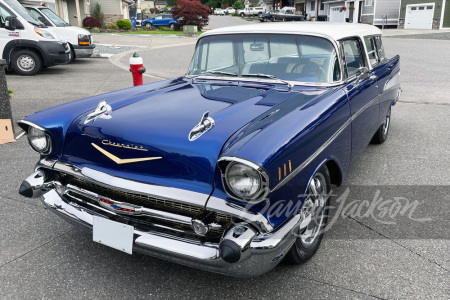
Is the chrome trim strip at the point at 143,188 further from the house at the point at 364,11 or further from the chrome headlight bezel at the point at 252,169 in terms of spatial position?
the house at the point at 364,11

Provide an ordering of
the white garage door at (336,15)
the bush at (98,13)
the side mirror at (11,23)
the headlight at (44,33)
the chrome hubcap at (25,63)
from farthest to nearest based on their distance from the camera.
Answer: the white garage door at (336,15), the bush at (98,13), the chrome hubcap at (25,63), the headlight at (44,33), the side mirror at (11,23)

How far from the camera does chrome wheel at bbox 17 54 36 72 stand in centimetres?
1005

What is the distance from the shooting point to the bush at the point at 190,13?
91.1 feet

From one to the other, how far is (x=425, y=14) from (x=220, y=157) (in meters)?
32.9

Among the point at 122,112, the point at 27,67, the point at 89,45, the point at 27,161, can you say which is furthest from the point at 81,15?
the point at 122,112

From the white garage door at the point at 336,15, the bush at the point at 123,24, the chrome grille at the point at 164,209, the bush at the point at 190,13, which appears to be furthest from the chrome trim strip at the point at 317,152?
the white garage door at the point at 336,15

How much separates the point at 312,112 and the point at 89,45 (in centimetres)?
1102

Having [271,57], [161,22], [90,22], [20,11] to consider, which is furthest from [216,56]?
[161,22]

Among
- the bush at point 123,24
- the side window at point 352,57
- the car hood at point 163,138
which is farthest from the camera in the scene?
the bush at point 123,24

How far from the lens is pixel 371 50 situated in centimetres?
418

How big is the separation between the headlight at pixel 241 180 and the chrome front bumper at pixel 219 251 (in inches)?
8.9

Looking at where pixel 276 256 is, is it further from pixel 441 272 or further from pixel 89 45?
pixel 89 45

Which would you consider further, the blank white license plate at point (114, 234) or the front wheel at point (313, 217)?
the front wheel at point (313, 217)

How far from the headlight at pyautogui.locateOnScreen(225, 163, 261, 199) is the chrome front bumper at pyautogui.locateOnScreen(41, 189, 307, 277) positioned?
0.74 feet
